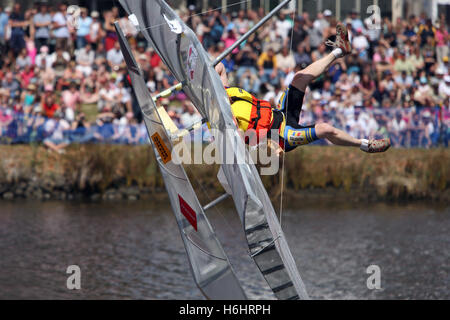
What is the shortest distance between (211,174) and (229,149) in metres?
13.1

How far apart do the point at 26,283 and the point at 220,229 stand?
18.4ft

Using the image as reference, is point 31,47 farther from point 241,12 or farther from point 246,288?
point 246,288

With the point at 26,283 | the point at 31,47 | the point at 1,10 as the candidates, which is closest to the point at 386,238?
the point at 26,283

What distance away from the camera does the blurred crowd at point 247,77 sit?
22391 millimetres

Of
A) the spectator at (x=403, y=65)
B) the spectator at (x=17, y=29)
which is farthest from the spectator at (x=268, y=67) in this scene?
the spectator at (x=17, y=29)

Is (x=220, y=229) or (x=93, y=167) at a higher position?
(x=93, y=167)

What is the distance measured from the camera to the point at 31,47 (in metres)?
24.2

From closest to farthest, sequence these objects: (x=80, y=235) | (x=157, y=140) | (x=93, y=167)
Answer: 1. (x=157, y=140)
2. (x=80, y=235)
3. (x=93, y=167)

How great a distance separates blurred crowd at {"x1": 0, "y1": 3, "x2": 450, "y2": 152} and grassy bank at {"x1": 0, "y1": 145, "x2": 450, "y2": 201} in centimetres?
41

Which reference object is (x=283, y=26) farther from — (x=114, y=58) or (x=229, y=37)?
(x=114, y=58)

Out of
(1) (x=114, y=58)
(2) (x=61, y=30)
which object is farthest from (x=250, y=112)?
(2) (x=61, y=30)

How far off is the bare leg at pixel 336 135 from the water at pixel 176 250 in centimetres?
717
